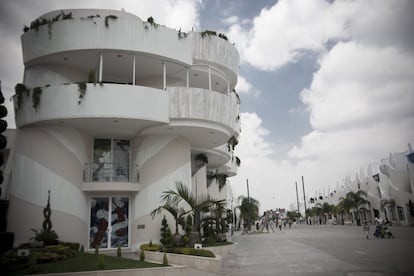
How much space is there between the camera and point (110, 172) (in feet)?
59.9

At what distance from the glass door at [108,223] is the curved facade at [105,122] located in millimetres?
52

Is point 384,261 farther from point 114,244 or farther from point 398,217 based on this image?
point 398,217

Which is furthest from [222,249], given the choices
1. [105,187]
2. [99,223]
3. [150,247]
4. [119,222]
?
[105,187]

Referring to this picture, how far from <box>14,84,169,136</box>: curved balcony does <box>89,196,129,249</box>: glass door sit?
4.53 metres

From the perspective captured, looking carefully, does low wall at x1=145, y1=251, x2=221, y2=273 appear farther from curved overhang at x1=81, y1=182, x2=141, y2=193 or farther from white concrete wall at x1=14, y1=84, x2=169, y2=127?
white concrete wall at x1=14, y1=84, x2=169, y2=127

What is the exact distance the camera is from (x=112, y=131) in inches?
708

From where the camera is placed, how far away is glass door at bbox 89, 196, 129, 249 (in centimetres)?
1736

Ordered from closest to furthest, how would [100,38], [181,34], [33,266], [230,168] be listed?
[33,266]
[100,38]
[181,34]
[230,168]

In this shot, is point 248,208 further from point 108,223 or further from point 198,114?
point 198,114

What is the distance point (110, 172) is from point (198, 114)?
5.97 m

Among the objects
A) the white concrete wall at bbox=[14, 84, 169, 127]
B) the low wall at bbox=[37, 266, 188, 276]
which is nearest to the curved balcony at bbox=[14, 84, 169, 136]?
the white concrete wall at bbox=[14, 84, 169, 127]

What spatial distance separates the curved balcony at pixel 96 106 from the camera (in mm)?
15469

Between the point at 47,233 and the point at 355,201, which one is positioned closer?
the point at 47,233

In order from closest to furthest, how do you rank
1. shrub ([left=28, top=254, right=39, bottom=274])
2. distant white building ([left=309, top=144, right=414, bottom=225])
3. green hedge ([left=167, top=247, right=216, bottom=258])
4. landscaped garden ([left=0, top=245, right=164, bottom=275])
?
shrub ([left=28, top=254, right=39, bottom=274]), landscaped garden ([left=0, top=245, right=164, bottom=275]), green hedge ([left=167, top=247, right=216, bottom=258]), distant white building ([left=309, top=144, right=414, bottom=225])
